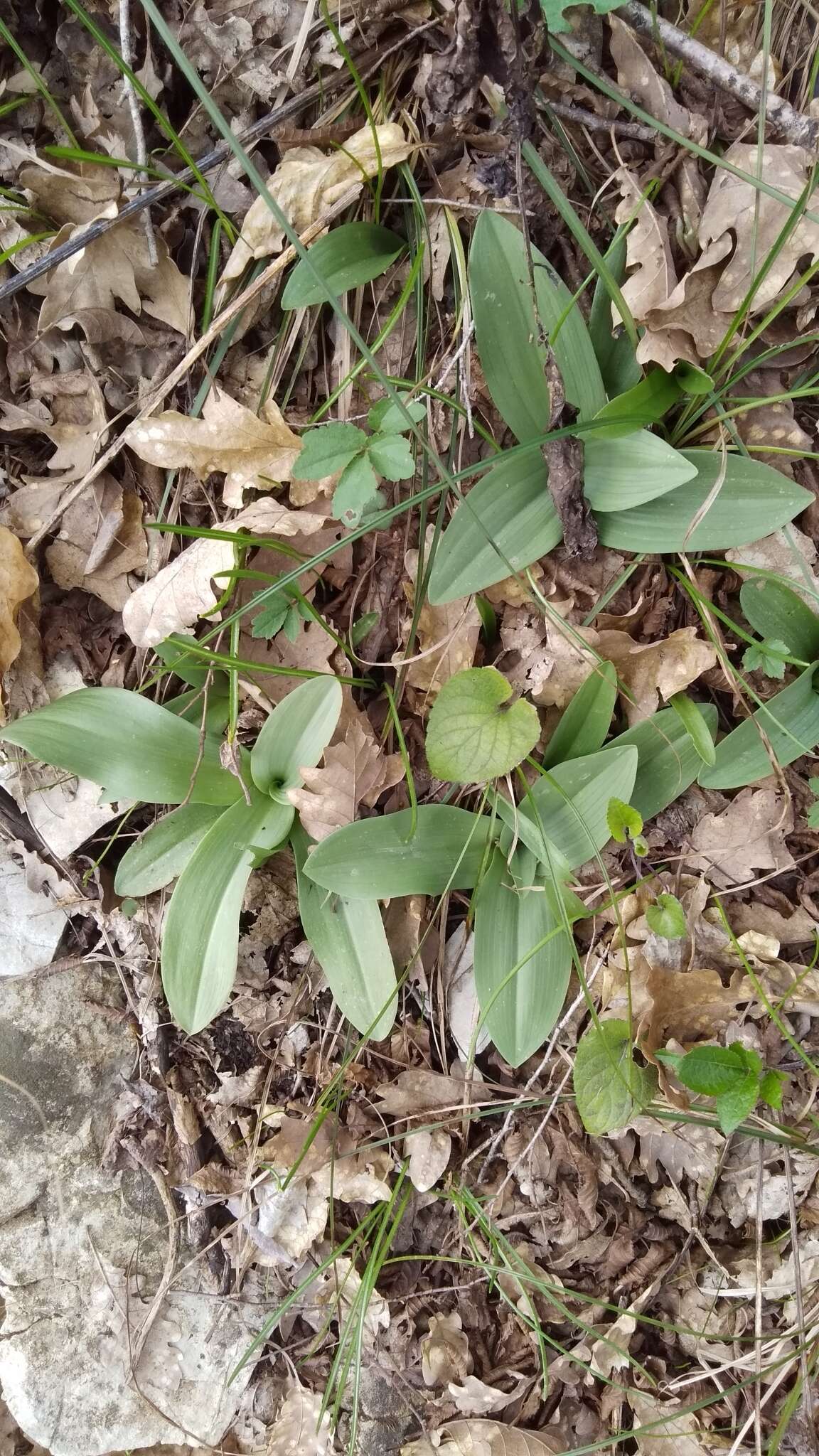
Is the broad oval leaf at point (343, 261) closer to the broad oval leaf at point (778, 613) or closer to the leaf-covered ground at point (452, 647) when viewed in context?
the leaf-covered ground at point (452, 647)

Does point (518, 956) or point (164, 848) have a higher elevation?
point (164, 848)

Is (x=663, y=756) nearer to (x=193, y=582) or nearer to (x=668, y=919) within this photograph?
(x=668, y=919)

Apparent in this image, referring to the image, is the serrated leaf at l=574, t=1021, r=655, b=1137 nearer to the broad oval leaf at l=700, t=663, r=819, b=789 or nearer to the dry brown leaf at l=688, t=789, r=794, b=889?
the dry brown leaf at l=688, t=789, r=794, b=889

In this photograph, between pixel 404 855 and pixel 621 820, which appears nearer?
pixel 621 820

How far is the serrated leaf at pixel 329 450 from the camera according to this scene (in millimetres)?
1176

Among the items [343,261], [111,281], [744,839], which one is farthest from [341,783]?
[111,281]

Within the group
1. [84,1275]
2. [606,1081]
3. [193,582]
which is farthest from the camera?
[84,1275]

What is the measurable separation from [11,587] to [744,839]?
4.70 ft

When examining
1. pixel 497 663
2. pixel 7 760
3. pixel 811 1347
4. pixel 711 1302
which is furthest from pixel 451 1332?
pixel 7 760

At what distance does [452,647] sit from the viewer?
1372 mm

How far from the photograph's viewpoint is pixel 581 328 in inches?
47.5

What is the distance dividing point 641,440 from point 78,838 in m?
1.27

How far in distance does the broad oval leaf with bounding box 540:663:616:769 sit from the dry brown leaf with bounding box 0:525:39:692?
1021 mm

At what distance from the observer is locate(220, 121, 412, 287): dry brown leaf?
4.17 ft
